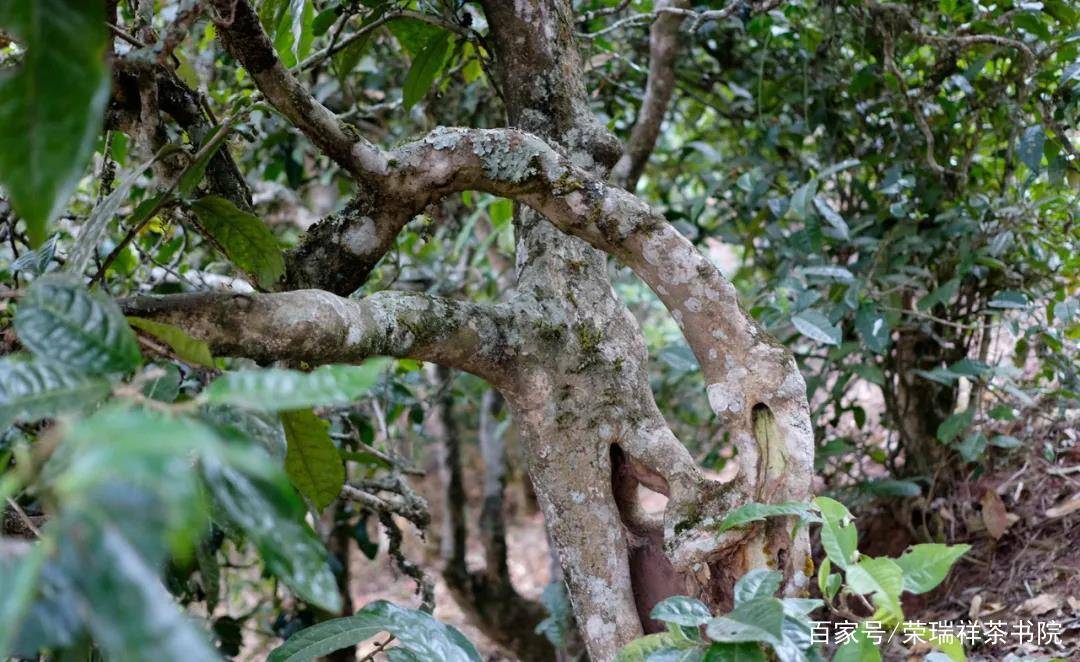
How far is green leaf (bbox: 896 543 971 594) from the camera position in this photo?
83 centimetres

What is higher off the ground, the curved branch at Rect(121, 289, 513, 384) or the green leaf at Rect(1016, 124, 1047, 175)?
the green leaf at Rect(1016, 124, 1047, 175)

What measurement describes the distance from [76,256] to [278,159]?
1298 millimetres

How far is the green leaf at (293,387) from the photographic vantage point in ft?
1.51

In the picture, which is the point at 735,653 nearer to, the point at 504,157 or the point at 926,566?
the point at 926,566

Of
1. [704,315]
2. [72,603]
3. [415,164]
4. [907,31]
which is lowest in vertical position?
[72,603]

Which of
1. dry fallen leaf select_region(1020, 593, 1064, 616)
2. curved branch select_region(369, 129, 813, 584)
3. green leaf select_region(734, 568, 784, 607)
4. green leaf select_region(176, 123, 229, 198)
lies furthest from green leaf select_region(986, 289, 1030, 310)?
green leaf select_region(176, 123, 229, 198)

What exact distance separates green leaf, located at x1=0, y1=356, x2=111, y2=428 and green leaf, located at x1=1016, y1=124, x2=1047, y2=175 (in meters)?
1.47

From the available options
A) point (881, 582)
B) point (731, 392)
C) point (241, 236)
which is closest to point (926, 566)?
point (881, 582)

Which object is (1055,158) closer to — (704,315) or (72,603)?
(704,315)

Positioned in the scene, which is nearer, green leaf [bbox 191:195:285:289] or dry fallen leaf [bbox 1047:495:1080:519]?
green leaf [bbox 191:195:285:289]

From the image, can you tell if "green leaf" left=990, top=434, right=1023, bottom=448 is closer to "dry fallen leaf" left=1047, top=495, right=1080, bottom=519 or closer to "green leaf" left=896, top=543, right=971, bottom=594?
"dry fallen leaf" left=1047, top=495, right=1080, bottom=519

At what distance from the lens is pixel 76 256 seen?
0.79 m

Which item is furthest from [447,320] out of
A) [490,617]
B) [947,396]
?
[490,617]

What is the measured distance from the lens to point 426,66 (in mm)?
1387
